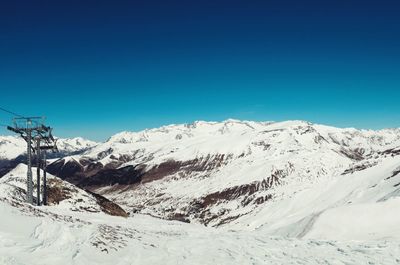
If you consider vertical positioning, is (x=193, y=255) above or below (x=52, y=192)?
below

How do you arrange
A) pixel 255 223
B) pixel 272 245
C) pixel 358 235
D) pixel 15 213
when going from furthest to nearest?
pixel 255 223, pixel 358 235, pixel 15 213, pixel 272 245

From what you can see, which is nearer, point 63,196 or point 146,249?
point 146,249

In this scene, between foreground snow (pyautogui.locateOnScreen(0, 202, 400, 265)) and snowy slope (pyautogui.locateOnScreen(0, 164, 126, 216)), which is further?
snowy slope (pyautogui.locateOnScreen(0, 164, 126, 216))

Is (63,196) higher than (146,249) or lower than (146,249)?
higher

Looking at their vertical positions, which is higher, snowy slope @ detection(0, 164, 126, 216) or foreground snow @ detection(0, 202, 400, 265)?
snowy slope @ detection(0, 164, 126, 216)

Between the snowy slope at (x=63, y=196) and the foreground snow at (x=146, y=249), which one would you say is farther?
the snowy slope at (x=63, y=196)

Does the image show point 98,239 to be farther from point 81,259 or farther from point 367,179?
point 367,179

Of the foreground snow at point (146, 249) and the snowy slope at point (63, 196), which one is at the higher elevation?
the snowy slope at point (63, 196)

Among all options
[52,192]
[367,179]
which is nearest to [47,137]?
[52,192]
